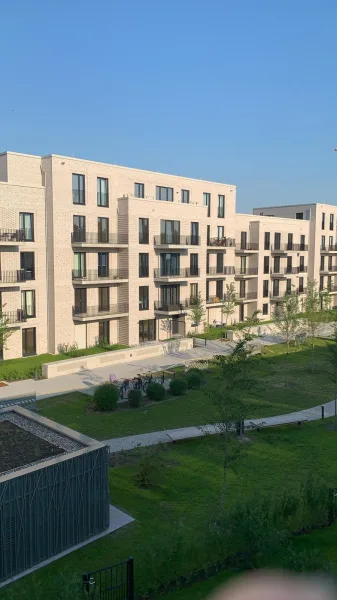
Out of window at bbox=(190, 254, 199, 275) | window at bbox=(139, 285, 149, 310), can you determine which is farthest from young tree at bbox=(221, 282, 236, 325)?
window at bbox=(139, 285, 149, 310)

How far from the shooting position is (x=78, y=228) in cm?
3500

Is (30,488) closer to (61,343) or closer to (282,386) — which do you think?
(282,386)

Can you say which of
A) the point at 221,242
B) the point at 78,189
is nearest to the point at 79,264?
the point at 78,189

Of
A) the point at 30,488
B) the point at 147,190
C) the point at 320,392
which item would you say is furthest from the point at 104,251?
the point at 30,488

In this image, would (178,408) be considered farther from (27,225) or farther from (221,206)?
(221,206)

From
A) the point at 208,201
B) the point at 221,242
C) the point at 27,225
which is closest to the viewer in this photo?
the point at 27,225

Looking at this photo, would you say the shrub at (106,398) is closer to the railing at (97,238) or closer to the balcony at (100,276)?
the balcony at (100,276)

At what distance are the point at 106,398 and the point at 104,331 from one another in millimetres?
15187

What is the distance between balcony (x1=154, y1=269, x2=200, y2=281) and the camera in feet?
130

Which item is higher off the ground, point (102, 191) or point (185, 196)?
point (185, 196)

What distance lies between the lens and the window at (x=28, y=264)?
3248 centimetres

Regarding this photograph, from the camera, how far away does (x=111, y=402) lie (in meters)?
22.9

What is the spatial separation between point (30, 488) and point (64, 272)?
79.1 ft

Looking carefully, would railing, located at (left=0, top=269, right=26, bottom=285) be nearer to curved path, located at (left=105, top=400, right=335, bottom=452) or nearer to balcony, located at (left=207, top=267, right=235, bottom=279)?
curved path, located at (left=105, top=400, right=335, bottom=452)
